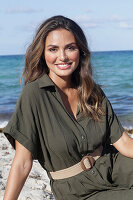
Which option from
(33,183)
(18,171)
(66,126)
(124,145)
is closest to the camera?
(18,171)

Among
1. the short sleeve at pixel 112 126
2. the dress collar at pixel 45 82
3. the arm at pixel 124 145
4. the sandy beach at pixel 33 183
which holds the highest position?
the dress collar at pixel 45 82

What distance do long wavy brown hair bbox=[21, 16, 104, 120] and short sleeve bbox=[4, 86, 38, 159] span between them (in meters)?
0.37

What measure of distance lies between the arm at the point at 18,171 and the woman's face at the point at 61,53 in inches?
27.1

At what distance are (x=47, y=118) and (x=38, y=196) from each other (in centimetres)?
129

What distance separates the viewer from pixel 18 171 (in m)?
2.95

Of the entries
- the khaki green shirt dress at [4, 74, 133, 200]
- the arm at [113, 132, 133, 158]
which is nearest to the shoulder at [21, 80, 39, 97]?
the khaki green shirt dress at [4, 74, 133, 200]

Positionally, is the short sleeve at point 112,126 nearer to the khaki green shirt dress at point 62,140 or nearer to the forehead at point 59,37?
the khaki green shirt dress at point 62,140

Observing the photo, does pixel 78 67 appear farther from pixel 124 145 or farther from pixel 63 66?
pixel 124 145

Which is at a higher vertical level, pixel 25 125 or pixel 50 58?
pixel 50 58

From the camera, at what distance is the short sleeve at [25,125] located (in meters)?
2.95

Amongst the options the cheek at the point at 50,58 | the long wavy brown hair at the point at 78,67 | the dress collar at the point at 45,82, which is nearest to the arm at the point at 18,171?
the dress collar at the point at 45,82

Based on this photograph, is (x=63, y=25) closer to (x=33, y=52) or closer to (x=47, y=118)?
(x=33, y=52)

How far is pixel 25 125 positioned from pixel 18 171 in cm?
35

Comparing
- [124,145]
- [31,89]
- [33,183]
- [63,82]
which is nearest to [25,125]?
[31,89]
